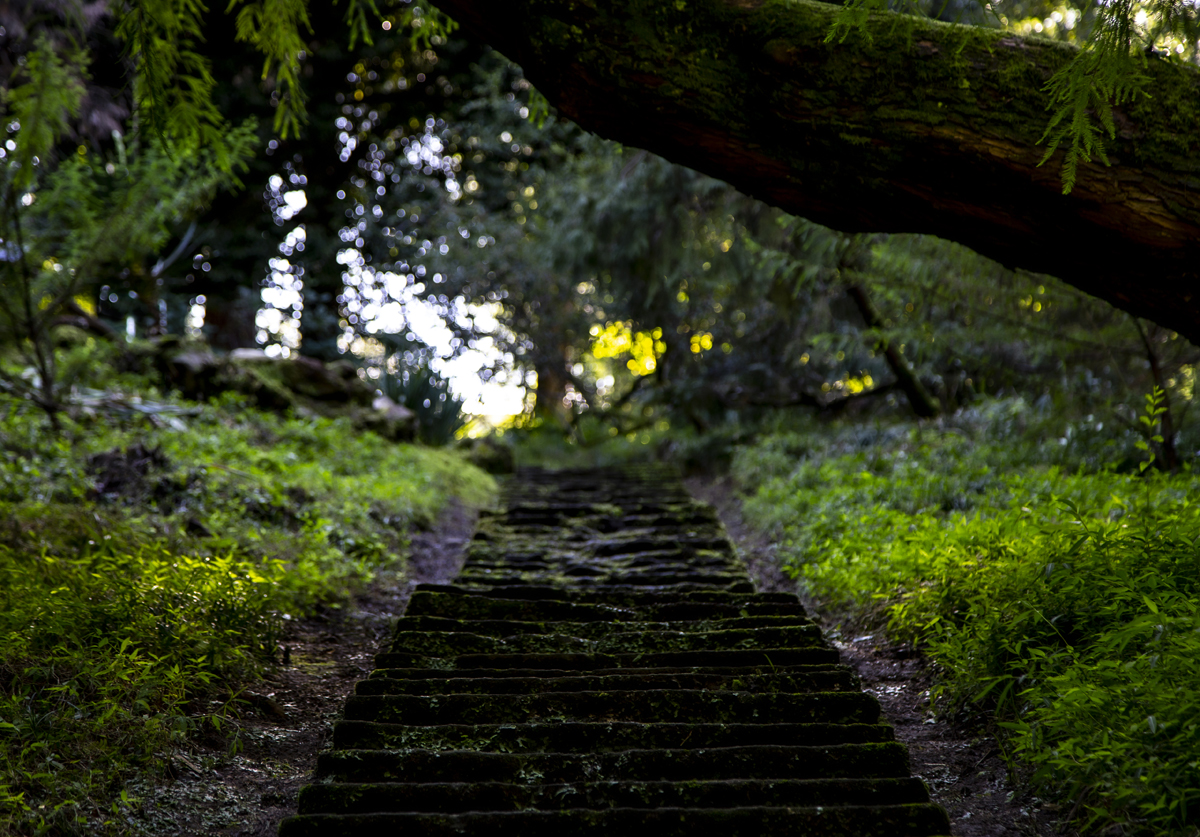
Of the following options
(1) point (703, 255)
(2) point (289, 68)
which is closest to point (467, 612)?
(2) point (289, 68)

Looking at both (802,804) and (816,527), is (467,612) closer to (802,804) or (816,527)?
(802,804)

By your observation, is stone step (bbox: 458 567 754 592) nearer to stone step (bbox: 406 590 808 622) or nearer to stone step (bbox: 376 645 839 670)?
stone step (bbox: 406 590 808 622)

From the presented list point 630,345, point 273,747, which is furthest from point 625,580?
point 630,345

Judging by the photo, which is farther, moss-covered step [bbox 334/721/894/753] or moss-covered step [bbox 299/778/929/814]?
moss-covered step [bbox 334/721/894/753]

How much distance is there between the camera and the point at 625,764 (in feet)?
8.41

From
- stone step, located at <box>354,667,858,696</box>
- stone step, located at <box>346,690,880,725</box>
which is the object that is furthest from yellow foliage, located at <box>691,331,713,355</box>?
stone step, located at <box>346,690,880,725</box>

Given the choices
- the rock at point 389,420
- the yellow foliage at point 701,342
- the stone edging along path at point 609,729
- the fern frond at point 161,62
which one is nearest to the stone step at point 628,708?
the stone edging along path at point 609,729

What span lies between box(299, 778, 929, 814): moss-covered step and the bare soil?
259 mm

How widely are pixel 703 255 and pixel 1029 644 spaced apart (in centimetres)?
729

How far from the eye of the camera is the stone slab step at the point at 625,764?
8.34 ft

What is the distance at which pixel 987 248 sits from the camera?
10.00 feet

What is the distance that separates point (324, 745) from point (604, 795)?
1150 millimetres

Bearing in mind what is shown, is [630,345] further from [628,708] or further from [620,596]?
[628,708]

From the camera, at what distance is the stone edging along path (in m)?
2.30
